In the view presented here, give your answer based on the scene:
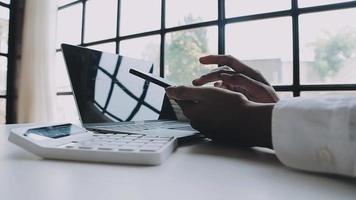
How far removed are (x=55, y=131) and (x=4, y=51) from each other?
2525 mm

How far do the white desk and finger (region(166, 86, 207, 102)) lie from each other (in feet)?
0.43

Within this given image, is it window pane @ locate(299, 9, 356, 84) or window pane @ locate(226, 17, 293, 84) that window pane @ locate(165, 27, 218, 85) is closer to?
window pane @ locate(226, 17, 293, 84)

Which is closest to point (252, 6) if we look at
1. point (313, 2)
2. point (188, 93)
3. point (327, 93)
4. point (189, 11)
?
point (313, 2)

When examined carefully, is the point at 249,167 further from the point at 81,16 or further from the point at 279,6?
the point at 81,16

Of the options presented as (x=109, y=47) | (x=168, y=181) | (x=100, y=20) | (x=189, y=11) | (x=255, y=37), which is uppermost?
(x=100, y=20)

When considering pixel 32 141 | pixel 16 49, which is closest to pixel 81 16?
pixel 16 49

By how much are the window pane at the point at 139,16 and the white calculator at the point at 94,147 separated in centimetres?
141

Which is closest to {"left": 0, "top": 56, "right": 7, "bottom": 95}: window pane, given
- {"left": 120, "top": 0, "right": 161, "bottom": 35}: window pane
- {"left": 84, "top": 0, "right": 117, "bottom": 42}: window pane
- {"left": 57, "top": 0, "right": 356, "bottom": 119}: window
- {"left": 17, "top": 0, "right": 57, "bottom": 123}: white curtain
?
{"left": 17, "top": 0, "right": 57, "bottom": 123}: white curtain

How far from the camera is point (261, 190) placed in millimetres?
239

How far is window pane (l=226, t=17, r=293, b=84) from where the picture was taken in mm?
1225

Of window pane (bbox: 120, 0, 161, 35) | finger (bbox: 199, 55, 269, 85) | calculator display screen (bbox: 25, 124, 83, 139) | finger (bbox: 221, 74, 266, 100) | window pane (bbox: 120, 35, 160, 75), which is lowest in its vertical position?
calculator display screen (bbox: 25, 124, 83, 139)

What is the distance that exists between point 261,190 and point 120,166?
0.17 metres

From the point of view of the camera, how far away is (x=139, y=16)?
1.87 meters

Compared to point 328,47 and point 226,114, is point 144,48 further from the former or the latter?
point 226,114
